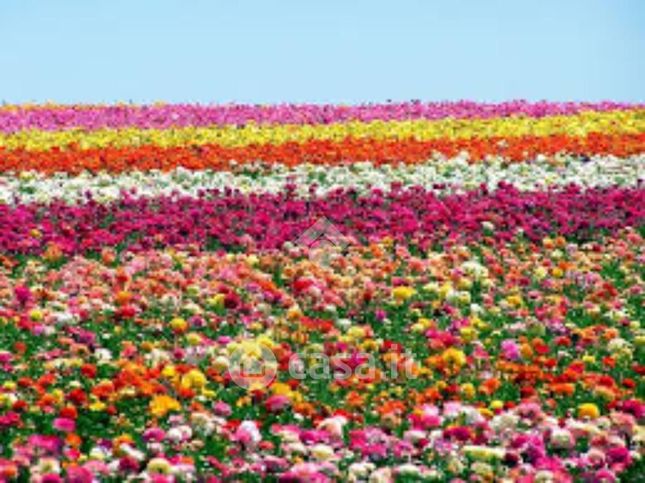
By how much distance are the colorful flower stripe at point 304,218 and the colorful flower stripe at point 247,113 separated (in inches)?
461

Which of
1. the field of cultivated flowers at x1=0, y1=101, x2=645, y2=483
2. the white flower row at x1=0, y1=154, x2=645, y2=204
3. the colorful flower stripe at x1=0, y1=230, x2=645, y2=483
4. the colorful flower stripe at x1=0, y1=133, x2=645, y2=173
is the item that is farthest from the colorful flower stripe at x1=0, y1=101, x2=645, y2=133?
the colorful flower stripe at x1=0, y1=230, x2=645, y2=483

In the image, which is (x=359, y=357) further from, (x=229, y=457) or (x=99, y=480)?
(x=99, y=480)

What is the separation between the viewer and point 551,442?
5879 millimetres

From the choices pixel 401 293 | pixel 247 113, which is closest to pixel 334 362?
pixel 401 293

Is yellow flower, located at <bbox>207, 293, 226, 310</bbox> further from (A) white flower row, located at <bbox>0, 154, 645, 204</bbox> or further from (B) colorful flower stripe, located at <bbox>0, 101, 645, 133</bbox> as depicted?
(B) colorful flower stripe, located at <bbox>0, 101, 645, 133</bbox>

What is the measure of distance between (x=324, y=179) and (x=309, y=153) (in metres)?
2.34

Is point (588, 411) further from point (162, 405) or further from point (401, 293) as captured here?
point (401, 293)

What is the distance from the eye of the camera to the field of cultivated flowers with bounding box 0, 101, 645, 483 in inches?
230

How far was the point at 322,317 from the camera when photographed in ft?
29.8

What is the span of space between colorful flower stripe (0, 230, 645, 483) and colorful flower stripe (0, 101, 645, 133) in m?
14.9

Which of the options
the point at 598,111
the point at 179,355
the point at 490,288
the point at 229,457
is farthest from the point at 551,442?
the point at 598,111

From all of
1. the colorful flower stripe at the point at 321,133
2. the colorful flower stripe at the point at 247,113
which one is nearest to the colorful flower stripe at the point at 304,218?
the colorful flower stripe at the point at 321,133

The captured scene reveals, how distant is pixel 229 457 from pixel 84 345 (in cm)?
189

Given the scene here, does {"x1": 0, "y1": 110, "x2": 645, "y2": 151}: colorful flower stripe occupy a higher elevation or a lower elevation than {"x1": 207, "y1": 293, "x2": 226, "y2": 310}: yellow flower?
higher
